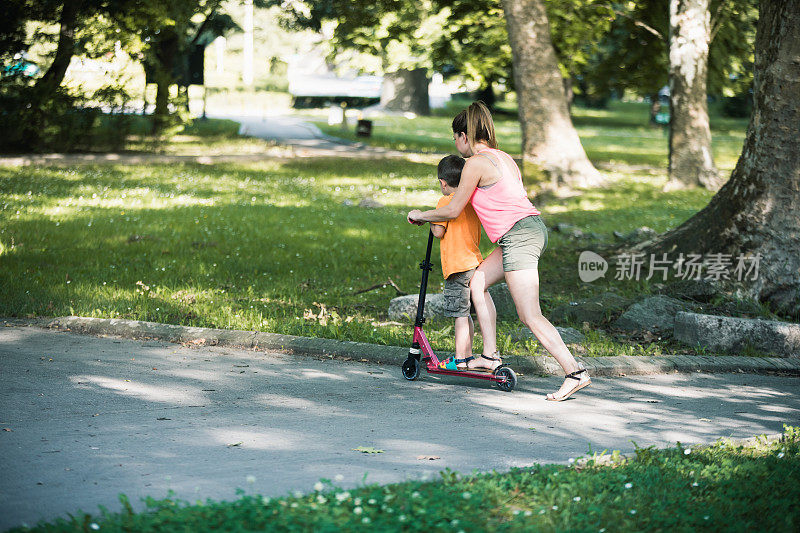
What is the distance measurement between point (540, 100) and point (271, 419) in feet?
43.7

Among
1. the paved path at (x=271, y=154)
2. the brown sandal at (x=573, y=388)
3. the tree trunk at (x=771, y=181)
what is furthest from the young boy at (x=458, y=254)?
the paved path at (x=271, y=154)

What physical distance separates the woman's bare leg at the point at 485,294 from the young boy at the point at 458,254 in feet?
0.19

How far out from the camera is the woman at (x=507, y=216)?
584 cm

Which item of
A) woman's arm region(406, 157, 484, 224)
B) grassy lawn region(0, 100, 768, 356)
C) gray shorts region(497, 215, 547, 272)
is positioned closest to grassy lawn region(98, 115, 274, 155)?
grassy lawn region(0, 100, 768, 356)

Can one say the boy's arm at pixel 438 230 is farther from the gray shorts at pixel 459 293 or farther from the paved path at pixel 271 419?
the paved path at pixel 271 419

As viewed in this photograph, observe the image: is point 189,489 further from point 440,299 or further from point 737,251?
point 737,251

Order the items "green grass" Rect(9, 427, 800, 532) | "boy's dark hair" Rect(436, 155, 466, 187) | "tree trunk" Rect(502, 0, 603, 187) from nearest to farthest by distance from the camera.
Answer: "green grass" Rect(9, 427, 800, 532) → "boy's dark hair" Rect(436, 155, 466, 187) → "tree trunk" Rect(502, 0, 603, 187)

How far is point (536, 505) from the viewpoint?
3.90 m

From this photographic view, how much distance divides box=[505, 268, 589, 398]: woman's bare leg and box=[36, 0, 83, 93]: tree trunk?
60.4 ft

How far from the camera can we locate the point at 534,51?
17.3 m

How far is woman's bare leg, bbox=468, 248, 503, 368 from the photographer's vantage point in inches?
239

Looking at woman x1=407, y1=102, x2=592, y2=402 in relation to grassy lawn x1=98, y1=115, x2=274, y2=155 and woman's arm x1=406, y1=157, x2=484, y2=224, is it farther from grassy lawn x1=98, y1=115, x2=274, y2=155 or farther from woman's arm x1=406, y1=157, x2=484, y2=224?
grassy lawn x1=98, y1=115, x2=274, y2=155

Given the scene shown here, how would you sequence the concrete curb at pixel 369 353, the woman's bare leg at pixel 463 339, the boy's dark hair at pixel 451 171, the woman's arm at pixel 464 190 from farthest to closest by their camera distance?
the concrete curb at pixel 369 353 < the woman's bare leg at pixel 463 339 < the boy's dark hair at pixel 451 171 < the woman's arm at pixel 464 190

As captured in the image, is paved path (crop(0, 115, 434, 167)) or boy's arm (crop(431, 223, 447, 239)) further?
paved path (crop(0, 115, 434, 167))
